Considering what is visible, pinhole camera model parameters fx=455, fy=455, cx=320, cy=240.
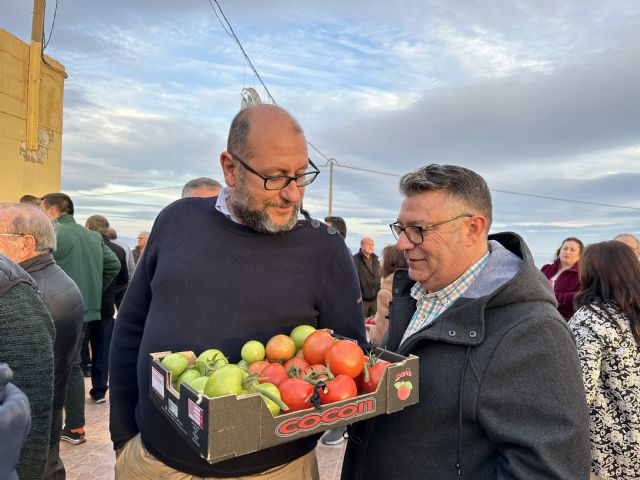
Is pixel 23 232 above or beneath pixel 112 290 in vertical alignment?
above

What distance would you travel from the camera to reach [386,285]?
163 inches

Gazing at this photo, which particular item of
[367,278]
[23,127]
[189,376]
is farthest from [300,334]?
[23,127]

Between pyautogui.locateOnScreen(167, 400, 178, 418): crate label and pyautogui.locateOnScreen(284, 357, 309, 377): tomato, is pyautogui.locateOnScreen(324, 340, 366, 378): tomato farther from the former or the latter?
pyautogui.locateOnScreen(167, 400, 178, 418): crate label

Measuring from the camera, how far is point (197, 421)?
1.12m

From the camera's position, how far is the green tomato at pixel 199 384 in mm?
1207

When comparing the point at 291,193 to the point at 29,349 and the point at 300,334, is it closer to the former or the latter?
the point at 300,334

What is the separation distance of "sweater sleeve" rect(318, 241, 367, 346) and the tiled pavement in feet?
8.15

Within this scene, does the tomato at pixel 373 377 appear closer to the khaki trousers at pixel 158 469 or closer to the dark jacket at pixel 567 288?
the khaki trousers at pixel 158 469

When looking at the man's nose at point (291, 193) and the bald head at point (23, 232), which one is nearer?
the man's nose at point (291, 193)

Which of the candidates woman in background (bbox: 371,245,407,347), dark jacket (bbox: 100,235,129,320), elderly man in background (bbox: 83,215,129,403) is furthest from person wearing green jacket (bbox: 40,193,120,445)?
woman in background (bbox: 371,245,407,347)

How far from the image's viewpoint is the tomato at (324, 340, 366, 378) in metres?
1.35

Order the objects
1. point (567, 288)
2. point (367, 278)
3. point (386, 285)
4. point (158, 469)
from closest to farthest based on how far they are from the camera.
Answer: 1. point (158, 469)
2. point (386, 285)
3. point (567, 288)
4. point (367, 278)

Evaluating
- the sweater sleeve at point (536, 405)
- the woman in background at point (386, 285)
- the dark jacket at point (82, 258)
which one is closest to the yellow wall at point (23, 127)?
the dark jacket at point (82, 258)

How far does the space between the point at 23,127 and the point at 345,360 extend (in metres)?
11.4
